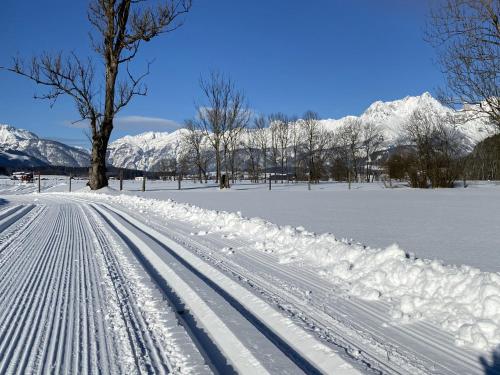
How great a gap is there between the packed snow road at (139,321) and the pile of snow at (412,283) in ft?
3.59

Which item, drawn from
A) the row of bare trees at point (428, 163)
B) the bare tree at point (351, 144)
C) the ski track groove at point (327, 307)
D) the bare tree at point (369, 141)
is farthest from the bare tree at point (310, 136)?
the ski track groove at point (327, 307)

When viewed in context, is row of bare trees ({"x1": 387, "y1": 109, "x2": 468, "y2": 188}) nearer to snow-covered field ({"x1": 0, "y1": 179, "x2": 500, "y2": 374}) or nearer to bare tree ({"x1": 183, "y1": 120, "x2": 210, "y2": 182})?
snow-covered field ({"x1": 0, "y1": 179, "x2": 500, "y2": 374})

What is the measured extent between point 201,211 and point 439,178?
26.0 m

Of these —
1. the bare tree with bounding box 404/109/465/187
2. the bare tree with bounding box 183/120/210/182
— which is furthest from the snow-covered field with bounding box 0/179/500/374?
the bare tree with bounding box 183/120/210/182

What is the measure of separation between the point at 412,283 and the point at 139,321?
8.60ft

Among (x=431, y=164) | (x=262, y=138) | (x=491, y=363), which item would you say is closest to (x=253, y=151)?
(x=262, y=138)

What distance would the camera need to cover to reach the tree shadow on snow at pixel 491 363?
258 cm

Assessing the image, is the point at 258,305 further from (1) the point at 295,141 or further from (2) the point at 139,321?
(1) the point at 295,141

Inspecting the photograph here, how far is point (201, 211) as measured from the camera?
35.7 ft

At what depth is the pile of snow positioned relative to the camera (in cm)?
321

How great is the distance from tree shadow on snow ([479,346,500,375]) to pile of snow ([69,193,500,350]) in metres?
0.10

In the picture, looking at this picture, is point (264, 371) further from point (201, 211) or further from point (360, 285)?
point (201, 211)

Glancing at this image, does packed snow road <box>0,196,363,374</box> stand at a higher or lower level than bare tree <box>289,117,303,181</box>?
lower

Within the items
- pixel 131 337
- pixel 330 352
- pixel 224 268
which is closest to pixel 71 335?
pixel 131 337
